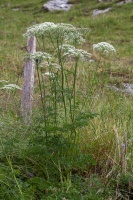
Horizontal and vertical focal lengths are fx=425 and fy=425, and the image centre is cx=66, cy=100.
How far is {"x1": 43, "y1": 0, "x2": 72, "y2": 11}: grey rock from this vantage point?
2865 cm

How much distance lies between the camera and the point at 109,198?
12.3 feet

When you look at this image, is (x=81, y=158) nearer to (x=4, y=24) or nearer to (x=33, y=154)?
(x=33, y=154)

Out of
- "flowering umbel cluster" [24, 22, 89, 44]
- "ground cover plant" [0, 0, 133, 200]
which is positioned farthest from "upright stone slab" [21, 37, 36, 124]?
"flowering umbel cluster" [24, 22, 89, 44]

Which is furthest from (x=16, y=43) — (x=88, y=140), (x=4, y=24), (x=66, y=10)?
(x=88, y=140)

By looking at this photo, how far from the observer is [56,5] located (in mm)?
29406

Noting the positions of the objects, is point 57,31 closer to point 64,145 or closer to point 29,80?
point 64,145

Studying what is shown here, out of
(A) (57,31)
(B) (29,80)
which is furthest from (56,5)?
(A) (57,31)

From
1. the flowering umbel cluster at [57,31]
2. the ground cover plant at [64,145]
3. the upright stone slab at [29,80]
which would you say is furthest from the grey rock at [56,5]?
the flowering umbel cluster at [57,31]

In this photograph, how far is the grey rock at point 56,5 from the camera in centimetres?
2865

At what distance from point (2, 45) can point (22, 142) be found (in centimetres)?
1378

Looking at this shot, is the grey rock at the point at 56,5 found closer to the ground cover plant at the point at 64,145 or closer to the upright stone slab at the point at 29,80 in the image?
the upright stone slab at the point at 29,80

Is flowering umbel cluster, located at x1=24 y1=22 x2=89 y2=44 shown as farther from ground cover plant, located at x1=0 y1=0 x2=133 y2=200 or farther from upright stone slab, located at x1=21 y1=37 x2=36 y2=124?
upright stone slab, located at x1=21 y1=37 x2=36 y2=124

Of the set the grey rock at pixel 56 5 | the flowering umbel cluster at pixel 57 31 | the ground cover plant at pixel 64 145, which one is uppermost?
the grey rock at pixel 56 5

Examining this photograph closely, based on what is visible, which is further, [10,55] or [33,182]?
[10,55]
